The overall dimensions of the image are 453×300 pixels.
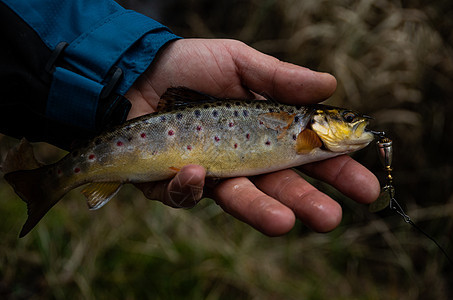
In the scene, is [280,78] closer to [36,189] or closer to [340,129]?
[340,129]

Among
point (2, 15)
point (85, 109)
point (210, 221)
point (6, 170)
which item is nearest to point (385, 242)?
point (210, 221)

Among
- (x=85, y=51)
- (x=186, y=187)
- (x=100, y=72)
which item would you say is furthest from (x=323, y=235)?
(x=85, y=51)

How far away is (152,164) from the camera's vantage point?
2371 millimetres

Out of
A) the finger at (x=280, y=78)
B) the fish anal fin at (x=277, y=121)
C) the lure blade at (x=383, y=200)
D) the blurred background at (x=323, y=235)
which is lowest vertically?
the blurred background at (x=323, y=235)

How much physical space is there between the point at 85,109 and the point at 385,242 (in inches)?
116

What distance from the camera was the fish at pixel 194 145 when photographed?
232cm

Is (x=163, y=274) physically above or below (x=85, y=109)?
below

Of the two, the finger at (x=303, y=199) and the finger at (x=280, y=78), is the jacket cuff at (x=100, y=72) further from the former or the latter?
the finger at (x=303, y=199)

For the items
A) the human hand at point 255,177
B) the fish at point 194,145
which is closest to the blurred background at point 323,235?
the human hand at point 255,177

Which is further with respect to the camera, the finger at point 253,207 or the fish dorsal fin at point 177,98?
the fish dorsal fin at point 177,98

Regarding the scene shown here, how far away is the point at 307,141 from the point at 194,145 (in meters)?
0.71

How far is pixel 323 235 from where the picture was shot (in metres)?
3.79

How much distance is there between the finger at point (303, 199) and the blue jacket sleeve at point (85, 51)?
3.57 feet

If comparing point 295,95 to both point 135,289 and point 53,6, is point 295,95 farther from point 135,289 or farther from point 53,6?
point 135,289
